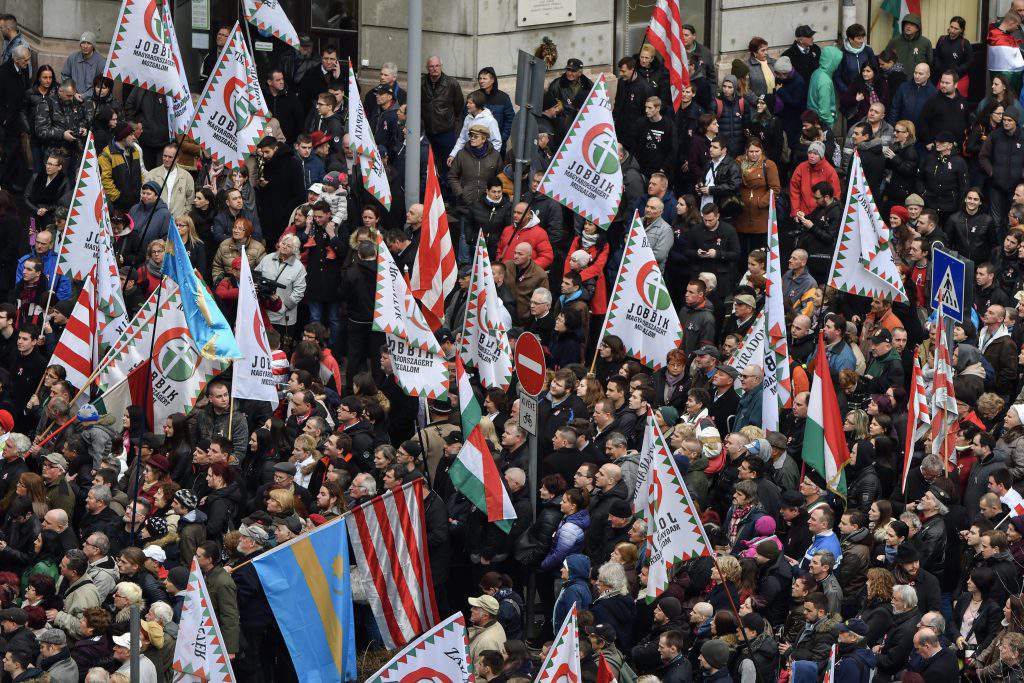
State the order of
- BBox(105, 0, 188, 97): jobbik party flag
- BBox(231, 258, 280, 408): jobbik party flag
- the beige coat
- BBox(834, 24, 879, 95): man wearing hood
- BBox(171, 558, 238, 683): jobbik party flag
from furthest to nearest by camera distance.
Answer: BBox(834, 24, 879, 95): man wearing hood
the beige coat
BBox(105, 0, 188, 97): jobbik party flag
BBox(231, 258, 280, 408): jobbik party flag
BBox(171, 558, 238, 683): jobbik party flag

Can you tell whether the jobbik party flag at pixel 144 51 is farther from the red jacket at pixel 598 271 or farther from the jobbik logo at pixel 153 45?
the red jacket at pixel 598 271

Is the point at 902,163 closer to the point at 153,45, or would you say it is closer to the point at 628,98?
the point at 628,98

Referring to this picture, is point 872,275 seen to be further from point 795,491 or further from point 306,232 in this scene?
point 306,232

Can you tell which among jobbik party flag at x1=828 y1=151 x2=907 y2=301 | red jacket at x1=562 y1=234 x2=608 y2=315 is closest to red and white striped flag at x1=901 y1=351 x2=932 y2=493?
jobbik party flag at x1=828 y1=151 x2=907 y2=301

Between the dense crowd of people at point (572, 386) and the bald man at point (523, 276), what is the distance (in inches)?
0.8

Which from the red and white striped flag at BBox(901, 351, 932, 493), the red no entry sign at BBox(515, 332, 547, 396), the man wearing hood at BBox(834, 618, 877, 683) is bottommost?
the man wearing hood at BBox(834, 618, 877, 683)

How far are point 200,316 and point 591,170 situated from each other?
13.3 feet

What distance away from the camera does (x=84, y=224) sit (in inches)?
789

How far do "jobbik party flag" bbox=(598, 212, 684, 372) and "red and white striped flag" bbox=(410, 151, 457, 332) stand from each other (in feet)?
4.96

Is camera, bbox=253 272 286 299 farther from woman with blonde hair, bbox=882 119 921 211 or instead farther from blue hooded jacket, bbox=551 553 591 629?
woman with blonde hair, bbox=882 119 921 211

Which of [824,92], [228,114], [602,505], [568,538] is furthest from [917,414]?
[824,92]

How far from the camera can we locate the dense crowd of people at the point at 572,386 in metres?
15.3

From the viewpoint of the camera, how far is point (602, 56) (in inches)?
1050

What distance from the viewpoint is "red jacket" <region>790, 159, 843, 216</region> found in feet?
73.3
